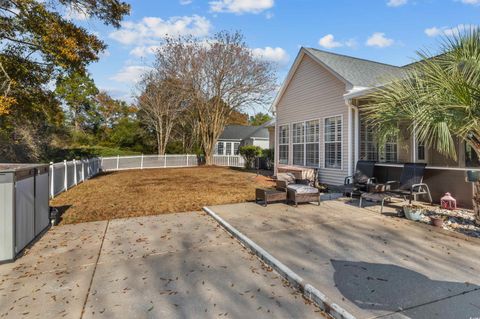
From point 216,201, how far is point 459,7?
10.7 metres

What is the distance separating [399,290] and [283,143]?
36.7 feet

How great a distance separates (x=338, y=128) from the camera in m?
10.4

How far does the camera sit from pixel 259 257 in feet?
13.1

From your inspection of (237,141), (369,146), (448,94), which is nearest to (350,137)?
(369,146)

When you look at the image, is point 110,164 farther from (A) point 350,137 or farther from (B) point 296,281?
(B) point 296,281

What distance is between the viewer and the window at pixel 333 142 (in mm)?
10320

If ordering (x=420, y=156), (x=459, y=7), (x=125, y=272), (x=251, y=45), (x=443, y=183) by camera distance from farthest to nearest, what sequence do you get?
(x=251, y=45) → (x=420, y=156) → (x=459, y=7) → (x=443, y=183) → (x=125, y=272)

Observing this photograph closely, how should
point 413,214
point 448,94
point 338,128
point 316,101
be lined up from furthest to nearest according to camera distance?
1. point 316,101
2. point 338,128
3. point 413,214
4. point 448,94

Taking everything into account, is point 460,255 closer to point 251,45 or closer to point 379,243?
point 379,243

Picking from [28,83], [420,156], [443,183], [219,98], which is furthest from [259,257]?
[219,98]

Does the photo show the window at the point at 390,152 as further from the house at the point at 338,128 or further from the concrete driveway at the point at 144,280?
the concrete driveway at the point at 144,280

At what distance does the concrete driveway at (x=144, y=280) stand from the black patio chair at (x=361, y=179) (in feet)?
16.9

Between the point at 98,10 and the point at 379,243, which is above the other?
the point at 98,10

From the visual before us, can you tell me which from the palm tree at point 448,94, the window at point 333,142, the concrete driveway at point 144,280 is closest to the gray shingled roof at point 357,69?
the window at point 333,142
